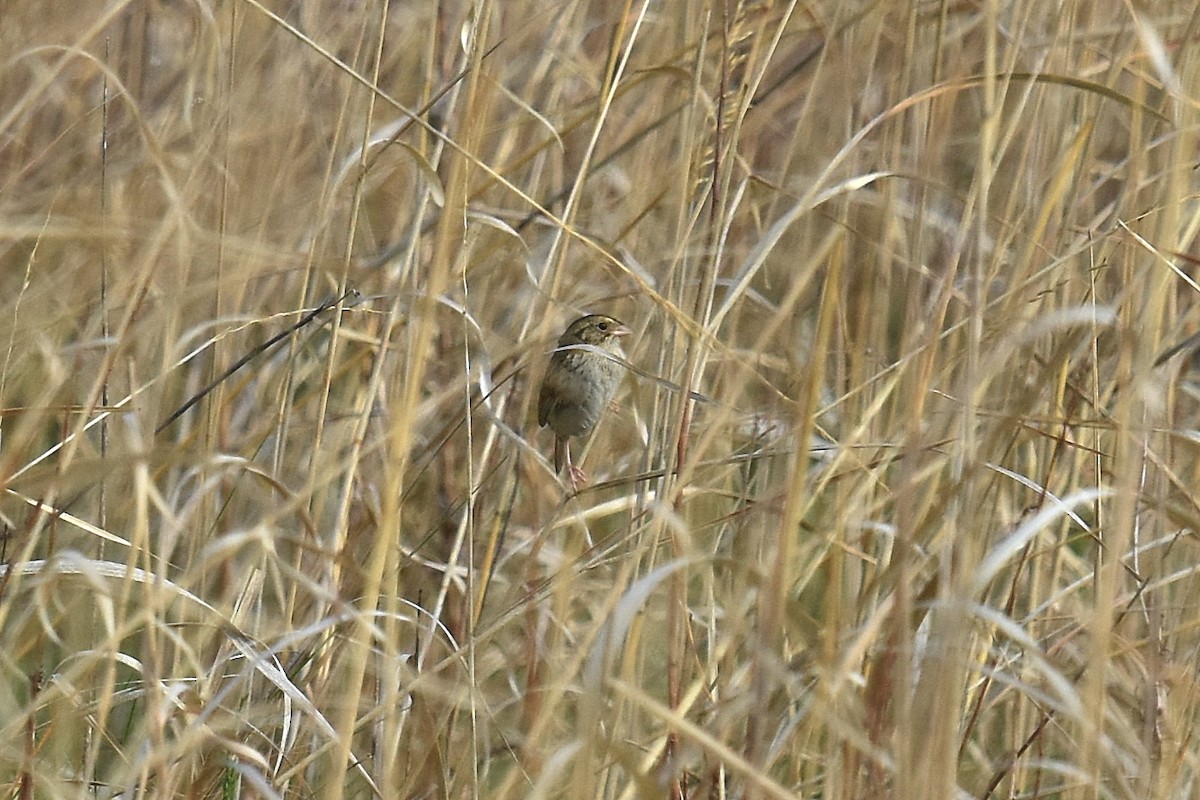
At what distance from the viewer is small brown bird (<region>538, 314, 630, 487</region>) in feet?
7.13

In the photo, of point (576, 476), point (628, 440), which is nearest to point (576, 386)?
point (576, 476)

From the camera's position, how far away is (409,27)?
184 cm

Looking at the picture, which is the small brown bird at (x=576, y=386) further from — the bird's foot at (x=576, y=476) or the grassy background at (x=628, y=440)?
the bird's foot at (x=576, y=476)

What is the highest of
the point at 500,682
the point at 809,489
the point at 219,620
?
the point at 809,489

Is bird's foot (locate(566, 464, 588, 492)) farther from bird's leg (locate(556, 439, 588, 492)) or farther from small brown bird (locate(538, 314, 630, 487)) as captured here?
small brown bird (locate(538, 314, 630, 487))

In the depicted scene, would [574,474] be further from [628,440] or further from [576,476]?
[628,440]

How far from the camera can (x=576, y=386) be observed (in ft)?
7.48

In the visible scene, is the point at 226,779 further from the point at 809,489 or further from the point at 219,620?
the point at 809,489

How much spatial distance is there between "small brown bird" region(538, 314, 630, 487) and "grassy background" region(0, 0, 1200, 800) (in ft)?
0.25

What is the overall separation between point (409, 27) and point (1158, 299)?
3.72 ft

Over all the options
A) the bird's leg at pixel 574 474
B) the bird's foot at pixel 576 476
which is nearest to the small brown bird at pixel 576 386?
the bird's leg at pixel 574 474

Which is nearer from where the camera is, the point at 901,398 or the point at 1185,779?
the point at 1185,779

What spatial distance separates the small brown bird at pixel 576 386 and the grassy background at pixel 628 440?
0.08m

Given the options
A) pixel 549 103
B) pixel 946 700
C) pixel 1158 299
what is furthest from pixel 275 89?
pixel 946 700
